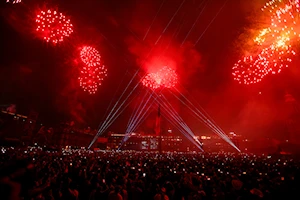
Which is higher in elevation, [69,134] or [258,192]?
[69,134]

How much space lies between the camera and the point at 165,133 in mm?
76375

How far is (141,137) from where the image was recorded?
70.6 metres

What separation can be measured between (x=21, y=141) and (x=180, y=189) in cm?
3539

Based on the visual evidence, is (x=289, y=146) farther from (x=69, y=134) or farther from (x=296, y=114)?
(x=69, y=134)

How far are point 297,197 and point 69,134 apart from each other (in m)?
50.4

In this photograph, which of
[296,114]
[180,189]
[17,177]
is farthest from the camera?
[296,114]

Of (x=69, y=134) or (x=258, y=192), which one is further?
(x=69, y=134)

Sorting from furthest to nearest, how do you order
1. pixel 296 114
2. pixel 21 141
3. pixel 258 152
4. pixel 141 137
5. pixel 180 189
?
pixel 141 137, pixel 258 152, pixel 296 114, pixel 21 141, pixel 180 189

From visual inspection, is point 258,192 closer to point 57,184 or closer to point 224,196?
point 224,196

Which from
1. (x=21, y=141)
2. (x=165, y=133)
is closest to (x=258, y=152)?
(x=165, y=133)

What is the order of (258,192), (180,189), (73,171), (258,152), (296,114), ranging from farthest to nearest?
1. (258,152)
2. (296,114)
3. (73,171)
4. (180,189)
5. (258,192)

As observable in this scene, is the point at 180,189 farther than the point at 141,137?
No

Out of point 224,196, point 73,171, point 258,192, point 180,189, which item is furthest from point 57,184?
point 258,192

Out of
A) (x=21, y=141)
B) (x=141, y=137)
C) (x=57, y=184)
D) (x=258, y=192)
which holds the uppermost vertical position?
(x=141, y=137)
